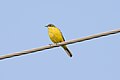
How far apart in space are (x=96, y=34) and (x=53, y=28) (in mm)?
5523

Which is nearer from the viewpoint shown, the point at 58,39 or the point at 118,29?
the point at 118,29

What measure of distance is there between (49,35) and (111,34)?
5449mm

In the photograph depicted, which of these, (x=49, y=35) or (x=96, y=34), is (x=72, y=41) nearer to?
(x=96, y=34)

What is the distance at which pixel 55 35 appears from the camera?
11.8m

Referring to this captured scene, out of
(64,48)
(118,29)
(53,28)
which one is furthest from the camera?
(53,28)

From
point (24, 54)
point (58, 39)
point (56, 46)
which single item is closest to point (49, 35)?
point (58, 39)

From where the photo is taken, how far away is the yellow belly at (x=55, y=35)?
460 inches

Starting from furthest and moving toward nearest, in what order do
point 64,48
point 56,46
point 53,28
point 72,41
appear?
1. point 53,28
2. point 64,48
3. point 56,46
4. point 72,41

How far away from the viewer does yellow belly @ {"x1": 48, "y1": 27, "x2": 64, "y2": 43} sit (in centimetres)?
1170

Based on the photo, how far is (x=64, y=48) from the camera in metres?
11.2

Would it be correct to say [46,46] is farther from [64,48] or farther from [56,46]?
[64,48]

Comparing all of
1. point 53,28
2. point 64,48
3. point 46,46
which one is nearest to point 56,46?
point 46,46

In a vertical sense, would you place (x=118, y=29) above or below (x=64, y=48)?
above

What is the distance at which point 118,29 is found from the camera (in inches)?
257
